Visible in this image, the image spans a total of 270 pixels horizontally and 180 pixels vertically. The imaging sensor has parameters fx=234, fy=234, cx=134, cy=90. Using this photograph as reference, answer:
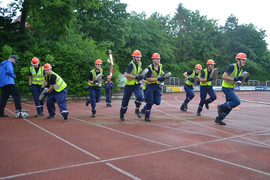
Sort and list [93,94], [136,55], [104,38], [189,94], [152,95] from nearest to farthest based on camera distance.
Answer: [136,55]
[152,95]
[93,94]
[189,94]
[104,38]

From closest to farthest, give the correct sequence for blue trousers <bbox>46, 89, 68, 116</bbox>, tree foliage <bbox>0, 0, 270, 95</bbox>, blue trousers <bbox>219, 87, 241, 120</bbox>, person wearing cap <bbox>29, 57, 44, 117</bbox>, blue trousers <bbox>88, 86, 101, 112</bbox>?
blue trousers <bbox>219, 87, 241, 120</bbox> → blue trousers <bbox>46, 89, 68, 116</bbox> → person wearing cap <bbox>29, 57, 44, 117</bbox> → blue trousers <bbox>88, 86, 101, 112</bbox> → tree foliage <bbox>0, 0, 270, 95</bbox>

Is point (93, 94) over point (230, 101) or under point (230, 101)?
over

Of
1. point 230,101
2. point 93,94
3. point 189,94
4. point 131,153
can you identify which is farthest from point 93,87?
point 131,153

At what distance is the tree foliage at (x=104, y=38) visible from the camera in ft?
54.3

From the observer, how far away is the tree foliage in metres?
16.6

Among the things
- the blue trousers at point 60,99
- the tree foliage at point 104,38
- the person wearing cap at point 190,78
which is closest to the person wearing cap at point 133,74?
the blue trousers at point 60,99

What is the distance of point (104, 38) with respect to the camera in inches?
1233

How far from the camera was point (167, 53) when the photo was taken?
4906 cm

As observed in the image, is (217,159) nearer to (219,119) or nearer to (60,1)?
(219,119)

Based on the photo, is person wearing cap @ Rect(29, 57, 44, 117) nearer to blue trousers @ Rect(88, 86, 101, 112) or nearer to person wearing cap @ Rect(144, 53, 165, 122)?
blue trousers @ Rect(88, 86, 101, 112)

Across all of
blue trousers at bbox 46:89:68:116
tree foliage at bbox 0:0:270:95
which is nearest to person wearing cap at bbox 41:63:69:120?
blue trousers at bbox 46:89:68:116

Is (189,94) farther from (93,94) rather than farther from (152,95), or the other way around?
(93,94)

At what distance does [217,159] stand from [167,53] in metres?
46.0

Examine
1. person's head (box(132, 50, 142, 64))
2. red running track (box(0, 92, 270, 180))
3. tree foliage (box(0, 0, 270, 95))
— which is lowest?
red running track (box(0, 92, 270, 180))
